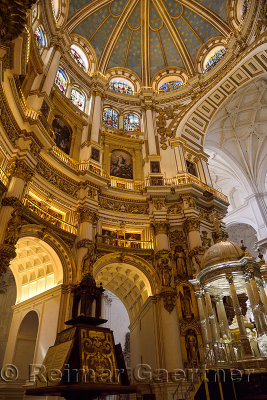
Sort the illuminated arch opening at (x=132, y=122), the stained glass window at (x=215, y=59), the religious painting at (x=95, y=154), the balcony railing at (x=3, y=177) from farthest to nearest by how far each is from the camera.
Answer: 1. the stained glass window at (x=215, y=59)
2. the illuminated arch opening at (x=132, y=122)
3. the religious painting at (x=95, y=154)
4. the balcony railing at (x=3, y=177)

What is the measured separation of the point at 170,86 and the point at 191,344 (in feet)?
71.2

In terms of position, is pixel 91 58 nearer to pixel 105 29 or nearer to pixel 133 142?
pixel 105 29

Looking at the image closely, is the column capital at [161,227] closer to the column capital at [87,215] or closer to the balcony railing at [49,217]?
the column capital at [87,215]

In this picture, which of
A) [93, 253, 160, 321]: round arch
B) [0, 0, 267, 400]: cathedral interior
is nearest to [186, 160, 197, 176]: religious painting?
[0, 0, 267, 400]: cathedral interior

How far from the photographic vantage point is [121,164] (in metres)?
20.4

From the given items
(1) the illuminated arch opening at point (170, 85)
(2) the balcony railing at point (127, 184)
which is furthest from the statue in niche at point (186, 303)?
(1) the illuminated arch opening at point (170, 85)

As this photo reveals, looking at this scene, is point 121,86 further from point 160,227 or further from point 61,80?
point 160,227

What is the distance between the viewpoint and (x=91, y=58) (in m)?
25.0

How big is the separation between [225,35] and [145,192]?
53.6 feet

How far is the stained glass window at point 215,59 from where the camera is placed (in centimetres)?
2410

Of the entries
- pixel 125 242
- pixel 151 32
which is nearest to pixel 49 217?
pixel 125 242

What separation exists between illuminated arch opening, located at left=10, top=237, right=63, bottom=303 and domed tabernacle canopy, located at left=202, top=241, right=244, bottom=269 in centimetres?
693

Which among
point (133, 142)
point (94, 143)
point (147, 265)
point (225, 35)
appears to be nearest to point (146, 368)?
point (147, 265)

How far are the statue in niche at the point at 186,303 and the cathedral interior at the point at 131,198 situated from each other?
53mm
